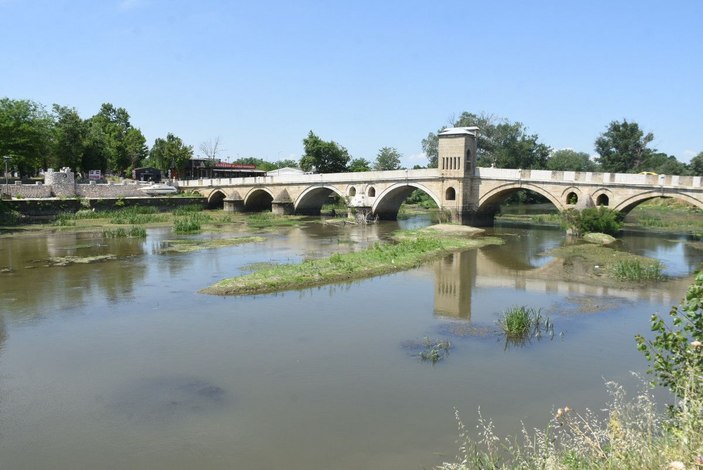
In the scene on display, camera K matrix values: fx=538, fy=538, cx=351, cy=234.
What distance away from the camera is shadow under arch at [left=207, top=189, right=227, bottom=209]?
5994 cm

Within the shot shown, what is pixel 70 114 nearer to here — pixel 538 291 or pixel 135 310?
pixel 135 310

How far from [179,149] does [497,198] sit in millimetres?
46704

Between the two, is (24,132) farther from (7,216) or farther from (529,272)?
(529,272)

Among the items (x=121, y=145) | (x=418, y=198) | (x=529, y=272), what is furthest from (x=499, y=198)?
(x=121, y=145)

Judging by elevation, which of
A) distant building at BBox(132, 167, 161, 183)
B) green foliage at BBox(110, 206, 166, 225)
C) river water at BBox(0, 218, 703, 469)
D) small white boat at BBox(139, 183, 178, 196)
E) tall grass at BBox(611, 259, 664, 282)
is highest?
distant building at BBox(132, 167, 161, 183)

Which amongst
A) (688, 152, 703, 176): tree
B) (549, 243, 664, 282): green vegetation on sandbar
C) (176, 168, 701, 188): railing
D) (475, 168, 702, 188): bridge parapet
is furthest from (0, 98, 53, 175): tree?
(688, 152, 703, 176): tree

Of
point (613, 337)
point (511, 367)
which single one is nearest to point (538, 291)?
point (613, 337)

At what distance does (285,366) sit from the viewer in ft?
39.1

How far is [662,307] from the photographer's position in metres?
17.0

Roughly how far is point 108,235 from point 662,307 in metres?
30.9

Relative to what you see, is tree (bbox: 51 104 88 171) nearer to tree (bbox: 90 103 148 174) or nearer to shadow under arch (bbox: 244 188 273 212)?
tree (bbox: 90 103 148 174)

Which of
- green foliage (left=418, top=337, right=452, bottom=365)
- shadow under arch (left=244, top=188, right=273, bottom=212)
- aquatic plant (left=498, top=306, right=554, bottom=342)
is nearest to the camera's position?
green foliage (left=418, top=337, right=452, bottom=365)

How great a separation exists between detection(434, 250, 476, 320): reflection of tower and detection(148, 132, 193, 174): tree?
175 feet

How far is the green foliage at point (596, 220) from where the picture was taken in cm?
3300
